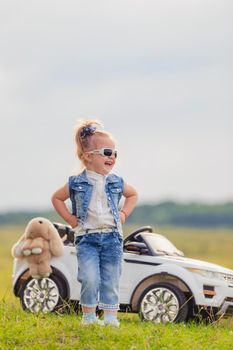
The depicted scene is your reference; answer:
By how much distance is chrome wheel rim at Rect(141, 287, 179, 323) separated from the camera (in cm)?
1312

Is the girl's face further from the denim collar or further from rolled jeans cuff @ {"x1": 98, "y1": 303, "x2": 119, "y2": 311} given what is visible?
rolled jeans cuff @ {"x1": 98, "y1": 303, "x2": 119, "y2": 311}

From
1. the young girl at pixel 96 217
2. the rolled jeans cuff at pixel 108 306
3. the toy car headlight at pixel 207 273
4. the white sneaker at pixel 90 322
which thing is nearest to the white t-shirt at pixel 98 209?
the young girl at pixel 96 217

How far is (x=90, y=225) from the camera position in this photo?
10.4m

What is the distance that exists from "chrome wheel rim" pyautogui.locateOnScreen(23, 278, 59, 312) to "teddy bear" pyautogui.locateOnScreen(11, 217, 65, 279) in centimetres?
50

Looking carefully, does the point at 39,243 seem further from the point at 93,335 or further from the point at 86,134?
the point at 93,335

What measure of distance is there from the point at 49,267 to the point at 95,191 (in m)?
3.13

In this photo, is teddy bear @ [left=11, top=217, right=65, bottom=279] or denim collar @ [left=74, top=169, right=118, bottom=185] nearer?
denim collar @ [left=74, top=169, right=118, bottom=185]

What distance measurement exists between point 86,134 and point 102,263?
1.32 meters

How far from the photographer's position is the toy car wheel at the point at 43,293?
1357cm

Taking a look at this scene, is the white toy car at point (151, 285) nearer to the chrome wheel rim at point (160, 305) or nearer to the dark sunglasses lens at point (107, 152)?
the chrome wheel rim at point (160, 305)

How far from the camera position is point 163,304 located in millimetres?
13172

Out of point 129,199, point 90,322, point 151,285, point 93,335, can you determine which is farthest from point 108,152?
point 151,285

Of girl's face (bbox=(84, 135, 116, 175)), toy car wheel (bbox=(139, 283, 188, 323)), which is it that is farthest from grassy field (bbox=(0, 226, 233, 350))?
girl's face (bbox=(84, 135, 116, 175))

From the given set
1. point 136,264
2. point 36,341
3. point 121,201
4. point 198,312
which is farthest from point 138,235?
point 36,341
